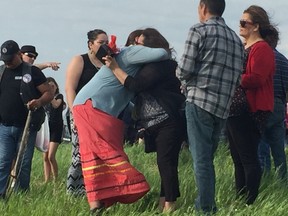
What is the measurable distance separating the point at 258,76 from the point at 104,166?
1270mm

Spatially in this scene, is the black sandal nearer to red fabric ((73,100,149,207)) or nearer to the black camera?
red fabric ((73,100,149,207))

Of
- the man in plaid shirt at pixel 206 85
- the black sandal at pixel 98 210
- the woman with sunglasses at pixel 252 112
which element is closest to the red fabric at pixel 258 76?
the woman with sunglasses at pixel 252 112

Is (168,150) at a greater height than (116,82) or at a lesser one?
lesser

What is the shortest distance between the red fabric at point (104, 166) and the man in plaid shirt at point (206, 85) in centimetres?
50

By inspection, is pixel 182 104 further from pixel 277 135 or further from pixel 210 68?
pixel 277 135

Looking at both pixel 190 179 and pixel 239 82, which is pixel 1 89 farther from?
pixel 239 82

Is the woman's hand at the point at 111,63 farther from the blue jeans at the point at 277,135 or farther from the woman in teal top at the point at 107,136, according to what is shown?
the blue jeans at the point at 277,135

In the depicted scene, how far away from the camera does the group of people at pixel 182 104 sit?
4.80 m

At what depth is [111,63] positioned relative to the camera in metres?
5.08

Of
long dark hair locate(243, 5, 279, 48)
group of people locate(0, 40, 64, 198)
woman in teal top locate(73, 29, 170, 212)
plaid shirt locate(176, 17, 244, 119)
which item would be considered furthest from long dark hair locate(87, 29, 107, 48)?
plaid shirt locate(176, 17, 244, 119)

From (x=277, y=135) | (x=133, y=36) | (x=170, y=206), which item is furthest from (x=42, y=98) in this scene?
(x=277, y=135)

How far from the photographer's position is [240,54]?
4.95m

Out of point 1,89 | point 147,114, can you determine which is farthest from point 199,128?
→ point 1,89

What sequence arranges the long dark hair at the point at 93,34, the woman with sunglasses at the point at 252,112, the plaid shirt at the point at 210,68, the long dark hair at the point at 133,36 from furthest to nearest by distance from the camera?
1. the long dark hair at the point at 93,34
2. the long dark hair at the point at 133,36
3. the woman with sunglasses at the point at 252,112
4. the plaid shirt at the point at 210,68
